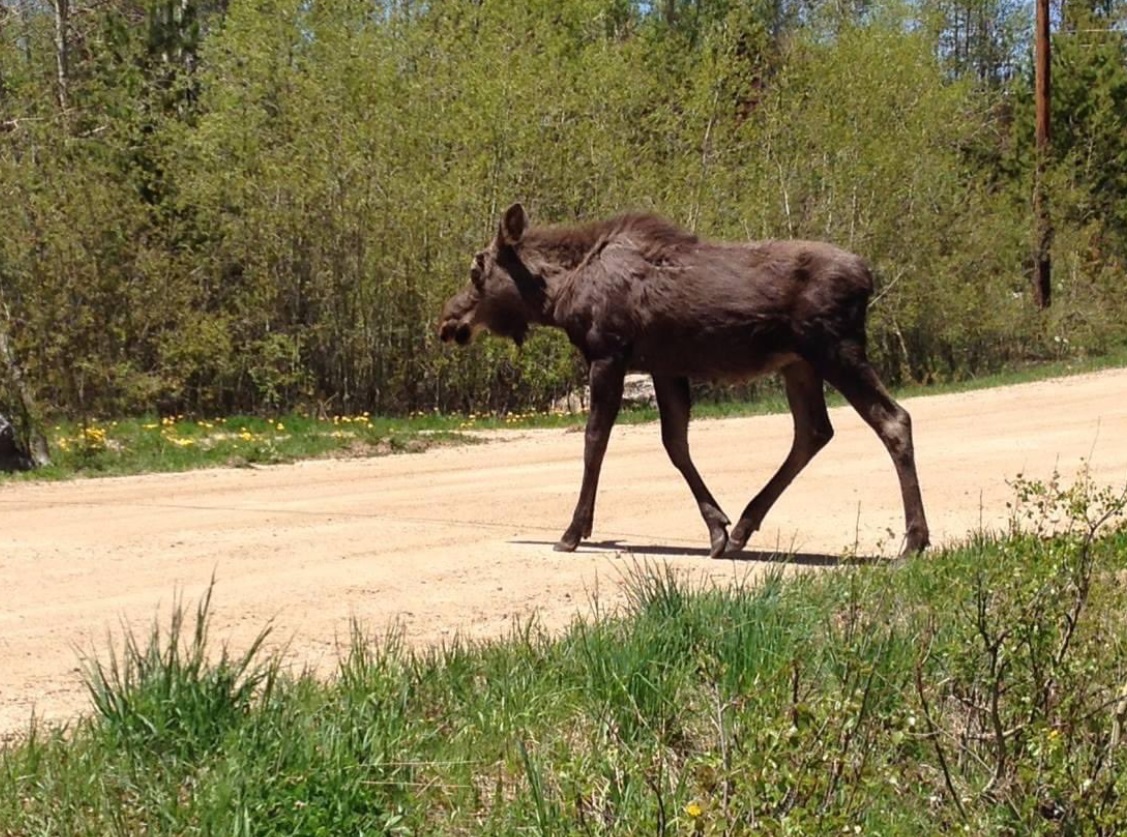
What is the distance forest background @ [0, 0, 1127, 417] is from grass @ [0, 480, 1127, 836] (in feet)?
40.8

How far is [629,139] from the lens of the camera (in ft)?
97.7

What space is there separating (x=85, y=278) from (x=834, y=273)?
50.1 ft

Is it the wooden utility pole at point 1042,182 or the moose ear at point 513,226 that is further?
the wooden utility pole at point 1042,182

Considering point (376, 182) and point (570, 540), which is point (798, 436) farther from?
point (376, 182)

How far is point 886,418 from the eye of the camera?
35.9ft

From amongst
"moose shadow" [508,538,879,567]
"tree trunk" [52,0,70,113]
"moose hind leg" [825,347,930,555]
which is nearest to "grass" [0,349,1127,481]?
"moose shadow" [508,538,879,567]

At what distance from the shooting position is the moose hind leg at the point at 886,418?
35.3 ft

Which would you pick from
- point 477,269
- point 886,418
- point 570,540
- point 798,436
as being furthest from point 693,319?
Result: point 477,269

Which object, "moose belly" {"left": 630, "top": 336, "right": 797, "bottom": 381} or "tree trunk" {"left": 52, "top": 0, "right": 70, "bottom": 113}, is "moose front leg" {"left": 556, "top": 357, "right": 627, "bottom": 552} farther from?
"tree trunk" {"left": 52, "top": 0, "right": 70, "bottom": 113}

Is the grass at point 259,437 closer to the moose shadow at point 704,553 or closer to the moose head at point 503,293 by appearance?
the moose head at point 503,293

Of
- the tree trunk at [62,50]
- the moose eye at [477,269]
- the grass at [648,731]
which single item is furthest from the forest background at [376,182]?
the grass at [648,731]

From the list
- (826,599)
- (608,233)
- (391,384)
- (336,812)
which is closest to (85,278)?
(391,384)

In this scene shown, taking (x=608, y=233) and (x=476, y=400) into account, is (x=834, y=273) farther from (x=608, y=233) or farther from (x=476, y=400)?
(x=476, y=400)

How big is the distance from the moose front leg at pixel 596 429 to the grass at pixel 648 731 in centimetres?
340
